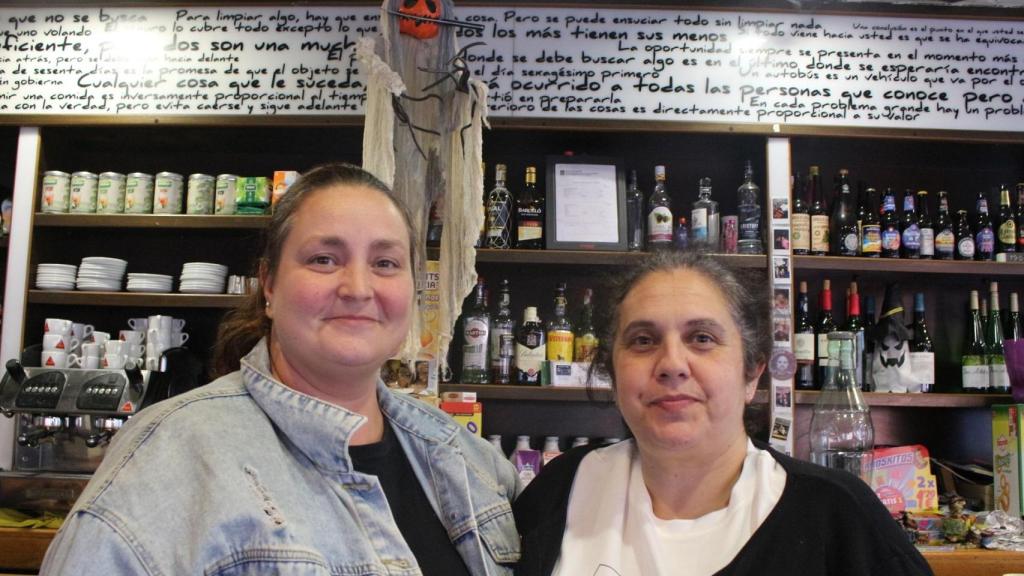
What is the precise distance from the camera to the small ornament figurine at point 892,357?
2.64 m

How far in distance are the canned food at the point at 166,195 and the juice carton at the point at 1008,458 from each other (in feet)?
9.95

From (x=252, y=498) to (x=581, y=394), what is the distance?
5.75 feet

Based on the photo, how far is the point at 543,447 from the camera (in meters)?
2.79

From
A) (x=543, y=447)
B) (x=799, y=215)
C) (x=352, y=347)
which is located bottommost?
(x=543, y=447)

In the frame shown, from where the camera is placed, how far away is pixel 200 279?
105 inches

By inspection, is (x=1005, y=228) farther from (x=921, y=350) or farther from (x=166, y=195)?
(x=166, y=195)

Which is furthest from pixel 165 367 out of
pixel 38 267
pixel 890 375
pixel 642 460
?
pixel 890 375

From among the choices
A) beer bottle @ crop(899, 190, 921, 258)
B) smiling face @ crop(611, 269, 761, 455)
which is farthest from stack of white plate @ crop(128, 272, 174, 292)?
beer bottle @ crop(899, 190, 921, 258)

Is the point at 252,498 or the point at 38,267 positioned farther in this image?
the point at 38,267

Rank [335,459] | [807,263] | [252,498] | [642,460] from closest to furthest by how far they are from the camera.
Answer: [252,498], [335,459], [642,460], [807,263]

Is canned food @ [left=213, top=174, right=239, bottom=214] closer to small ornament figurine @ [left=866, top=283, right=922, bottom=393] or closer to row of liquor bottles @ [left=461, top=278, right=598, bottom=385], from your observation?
row of liquor bottles @ [left=461, top=278, right=598, bottom=385]

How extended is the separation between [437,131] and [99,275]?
4.63ft

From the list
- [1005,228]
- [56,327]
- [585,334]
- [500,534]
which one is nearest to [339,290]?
[500,534]

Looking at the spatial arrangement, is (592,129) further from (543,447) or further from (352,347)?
(352,347)
